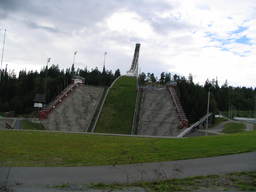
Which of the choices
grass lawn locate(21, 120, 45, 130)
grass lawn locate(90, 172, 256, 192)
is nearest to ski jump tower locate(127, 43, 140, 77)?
grass lawn locate(21, 120, 45, 130)

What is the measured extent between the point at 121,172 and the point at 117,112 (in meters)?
30.0

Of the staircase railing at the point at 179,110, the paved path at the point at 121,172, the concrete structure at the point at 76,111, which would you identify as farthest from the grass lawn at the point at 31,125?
the paved path at the point at 121,172

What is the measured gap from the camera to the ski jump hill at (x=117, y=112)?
34.0 metres

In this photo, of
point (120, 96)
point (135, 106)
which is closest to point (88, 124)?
point (135, 106)

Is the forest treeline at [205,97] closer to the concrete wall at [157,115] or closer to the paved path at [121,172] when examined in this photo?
the concrete wall at [157,115]

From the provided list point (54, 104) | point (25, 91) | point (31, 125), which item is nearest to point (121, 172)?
point (31, 125)

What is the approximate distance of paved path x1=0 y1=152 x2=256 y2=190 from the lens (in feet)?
26.6

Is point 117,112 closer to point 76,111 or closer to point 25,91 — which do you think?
point 76,111

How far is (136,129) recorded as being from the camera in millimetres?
34188

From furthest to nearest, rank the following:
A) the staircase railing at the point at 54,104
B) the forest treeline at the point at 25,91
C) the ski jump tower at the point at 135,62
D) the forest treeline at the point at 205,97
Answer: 1. the ski jump tower at the point at 135,62
2. the forest treeline at the point at 25,91
3. the forest treeline at the point at 205,97
4. the staircase railing at the point at 54,104

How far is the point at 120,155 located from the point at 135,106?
1158 inches

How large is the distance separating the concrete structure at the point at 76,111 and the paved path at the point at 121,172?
24.2 meters

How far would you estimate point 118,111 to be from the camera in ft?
129

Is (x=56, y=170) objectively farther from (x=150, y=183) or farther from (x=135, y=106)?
(x=135, y=106)
